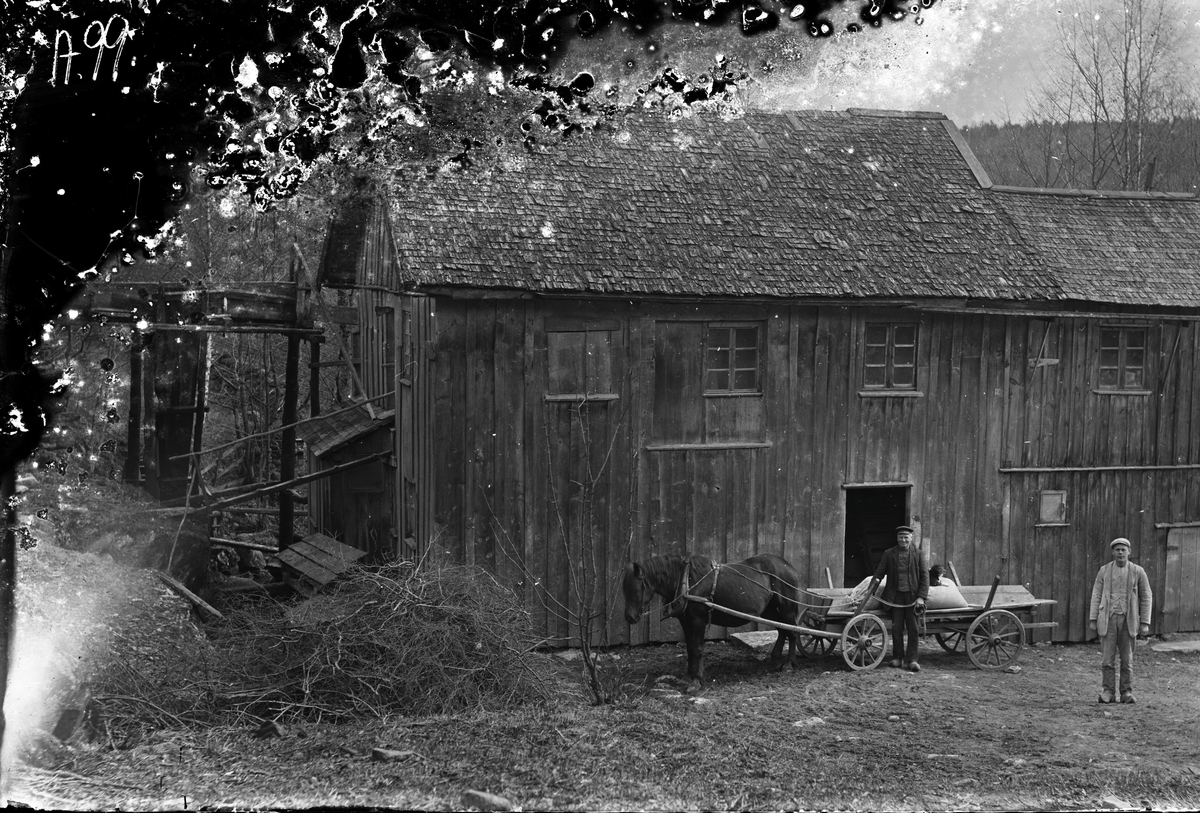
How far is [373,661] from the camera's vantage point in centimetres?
1022

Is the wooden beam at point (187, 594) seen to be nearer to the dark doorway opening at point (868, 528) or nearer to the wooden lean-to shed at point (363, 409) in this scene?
the wooden lean-to shed at point (363, 409)

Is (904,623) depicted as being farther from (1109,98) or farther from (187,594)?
(1109,98)

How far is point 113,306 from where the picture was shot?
47.6 ft

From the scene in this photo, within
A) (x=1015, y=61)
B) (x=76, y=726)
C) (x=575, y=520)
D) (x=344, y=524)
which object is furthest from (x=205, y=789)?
(x=1015, y=61)

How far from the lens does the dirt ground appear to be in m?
7.53

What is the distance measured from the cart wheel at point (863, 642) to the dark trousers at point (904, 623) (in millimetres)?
165

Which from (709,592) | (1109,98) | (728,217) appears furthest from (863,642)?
(1109,98)

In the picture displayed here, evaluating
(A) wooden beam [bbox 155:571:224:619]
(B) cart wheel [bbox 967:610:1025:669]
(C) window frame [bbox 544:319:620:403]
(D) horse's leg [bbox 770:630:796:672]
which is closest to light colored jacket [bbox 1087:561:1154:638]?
(B) cart wheel [bbox 967:610:1025:669]

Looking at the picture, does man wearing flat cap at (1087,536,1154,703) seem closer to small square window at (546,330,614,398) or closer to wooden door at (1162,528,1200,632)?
wooden door at (1162,528,1200,632)

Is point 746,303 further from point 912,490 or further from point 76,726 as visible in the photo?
point 76,726

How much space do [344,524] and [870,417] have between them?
8.74m

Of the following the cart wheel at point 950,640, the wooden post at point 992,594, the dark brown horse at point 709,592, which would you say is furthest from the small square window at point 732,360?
the cart wheel at point 950,640

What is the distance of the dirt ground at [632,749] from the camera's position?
24.7 feet

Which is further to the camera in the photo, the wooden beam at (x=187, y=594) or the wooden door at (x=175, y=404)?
the wooden door at (x=175, y=404)
